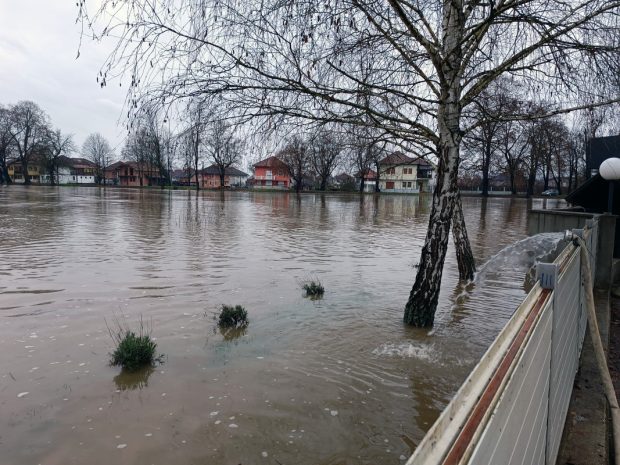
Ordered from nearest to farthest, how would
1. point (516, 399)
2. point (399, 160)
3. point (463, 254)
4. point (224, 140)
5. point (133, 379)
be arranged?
point (516, 399)
point (133, 379)
point (224, 140)
point (399, 160)
point (463, 254)

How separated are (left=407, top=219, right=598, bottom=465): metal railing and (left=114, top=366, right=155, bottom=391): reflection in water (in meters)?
4.15

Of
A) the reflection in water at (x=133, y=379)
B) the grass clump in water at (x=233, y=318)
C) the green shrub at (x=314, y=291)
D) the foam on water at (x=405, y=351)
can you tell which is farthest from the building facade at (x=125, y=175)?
the foam on water at (x=405, y=351)

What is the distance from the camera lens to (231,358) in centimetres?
592

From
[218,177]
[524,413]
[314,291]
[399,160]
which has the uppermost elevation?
[218,177]

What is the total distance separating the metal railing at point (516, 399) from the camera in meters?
1.15

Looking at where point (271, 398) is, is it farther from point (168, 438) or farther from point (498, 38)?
point (498, 38)

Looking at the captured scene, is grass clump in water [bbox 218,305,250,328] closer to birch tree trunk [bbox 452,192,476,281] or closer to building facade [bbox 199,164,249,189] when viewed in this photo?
birch tree trunk [bbox 452,192,476,281]

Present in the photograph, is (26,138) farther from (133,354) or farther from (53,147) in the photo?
(133,354)

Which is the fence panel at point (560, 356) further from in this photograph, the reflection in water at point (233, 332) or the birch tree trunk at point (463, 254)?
the birch tree trunk at point (463, 254)

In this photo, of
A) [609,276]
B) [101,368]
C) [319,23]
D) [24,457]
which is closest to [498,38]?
[319,23]

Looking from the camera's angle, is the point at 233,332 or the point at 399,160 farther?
the point at 399,160

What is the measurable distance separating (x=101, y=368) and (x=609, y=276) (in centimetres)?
838

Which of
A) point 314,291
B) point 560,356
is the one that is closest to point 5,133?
point 314,291

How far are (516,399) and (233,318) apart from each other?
589 cm
